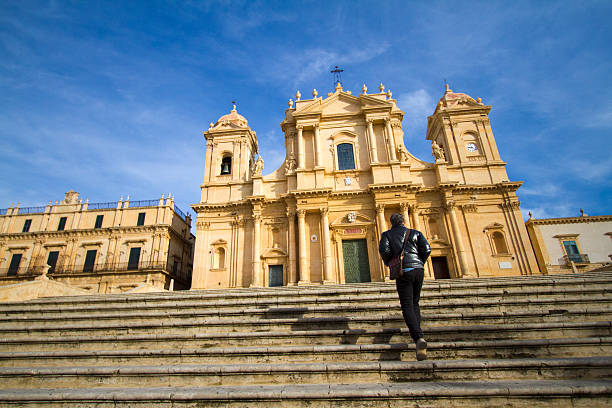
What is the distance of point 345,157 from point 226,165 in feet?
28.4

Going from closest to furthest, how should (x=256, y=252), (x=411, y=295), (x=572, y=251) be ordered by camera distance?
(x=411, y=295)
(x=256, y=252)
(x=572, y=251)

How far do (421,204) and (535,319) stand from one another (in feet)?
48.6

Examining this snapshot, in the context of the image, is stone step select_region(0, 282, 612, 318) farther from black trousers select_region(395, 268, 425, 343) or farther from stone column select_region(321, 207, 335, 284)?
stone column select_region(321, 207, 335, 284)

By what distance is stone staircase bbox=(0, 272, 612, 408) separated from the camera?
421 centimetres

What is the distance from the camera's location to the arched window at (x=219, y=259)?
68.6ft

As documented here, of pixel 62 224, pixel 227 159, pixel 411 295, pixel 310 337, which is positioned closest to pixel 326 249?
pixel 227 159

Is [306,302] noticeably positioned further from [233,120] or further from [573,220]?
[573,220]

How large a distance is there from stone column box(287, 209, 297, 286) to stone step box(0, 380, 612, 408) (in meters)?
14.5

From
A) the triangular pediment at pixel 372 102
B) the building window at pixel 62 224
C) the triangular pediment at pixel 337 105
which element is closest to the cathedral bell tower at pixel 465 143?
the triangular pediment at pixel 372 102

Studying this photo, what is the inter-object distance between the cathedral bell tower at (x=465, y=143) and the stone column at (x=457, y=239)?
215 cm

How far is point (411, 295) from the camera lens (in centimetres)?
527

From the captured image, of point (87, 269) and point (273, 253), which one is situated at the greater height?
point (87, 269)

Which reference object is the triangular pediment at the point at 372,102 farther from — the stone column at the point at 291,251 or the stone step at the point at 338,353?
the stone step at the point at 338,353

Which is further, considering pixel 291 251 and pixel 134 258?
pixel 134 258
